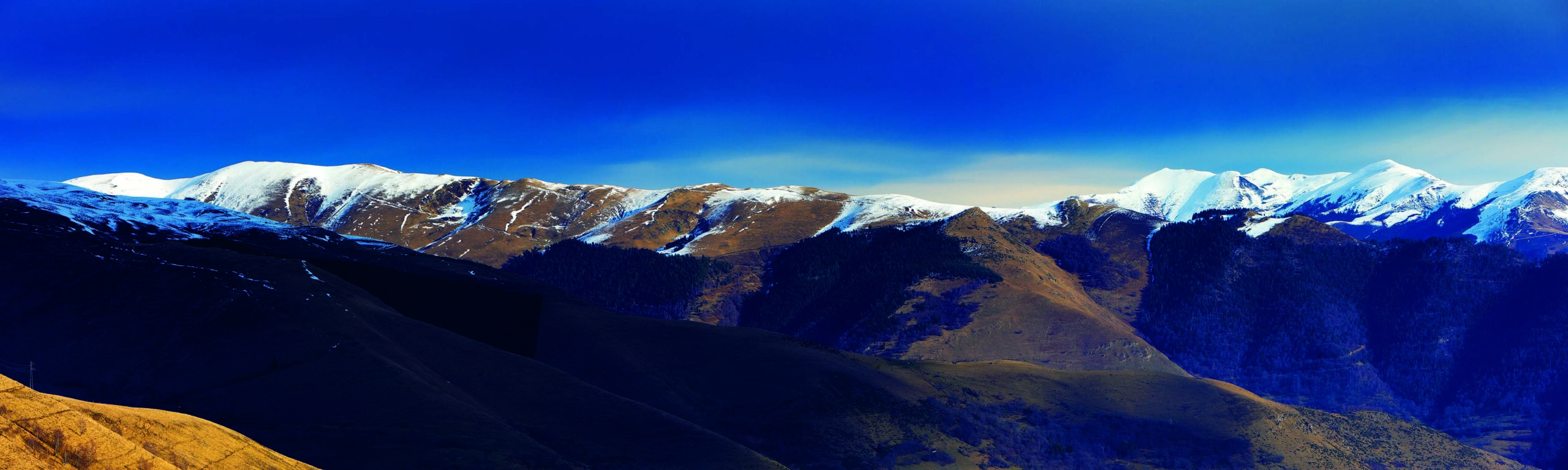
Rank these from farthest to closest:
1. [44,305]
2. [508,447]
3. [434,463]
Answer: [44,305] < [508,447] < [434,463]

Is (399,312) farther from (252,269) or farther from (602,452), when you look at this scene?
(602,452)

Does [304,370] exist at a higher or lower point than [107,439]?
lower

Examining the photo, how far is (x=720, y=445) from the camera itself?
15700cm

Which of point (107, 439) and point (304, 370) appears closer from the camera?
point (107, 439)

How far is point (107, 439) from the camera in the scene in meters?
78.1

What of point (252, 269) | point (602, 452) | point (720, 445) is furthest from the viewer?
point (252, 269)

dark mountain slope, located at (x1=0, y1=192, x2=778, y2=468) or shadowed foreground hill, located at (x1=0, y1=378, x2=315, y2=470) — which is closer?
shadowed foreground hill, located at (x1=0, y1=378, x2=315, y2=470)

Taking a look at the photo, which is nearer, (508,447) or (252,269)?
(508,447)

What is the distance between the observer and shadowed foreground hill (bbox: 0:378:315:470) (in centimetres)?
7231

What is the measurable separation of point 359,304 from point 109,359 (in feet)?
113

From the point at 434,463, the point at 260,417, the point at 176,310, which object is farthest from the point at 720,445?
the point at 176,310

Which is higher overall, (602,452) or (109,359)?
(109,359)

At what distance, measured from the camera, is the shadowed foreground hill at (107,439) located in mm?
72312

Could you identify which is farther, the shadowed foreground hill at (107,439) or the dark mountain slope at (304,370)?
the dark mountain slope at (304,370)
